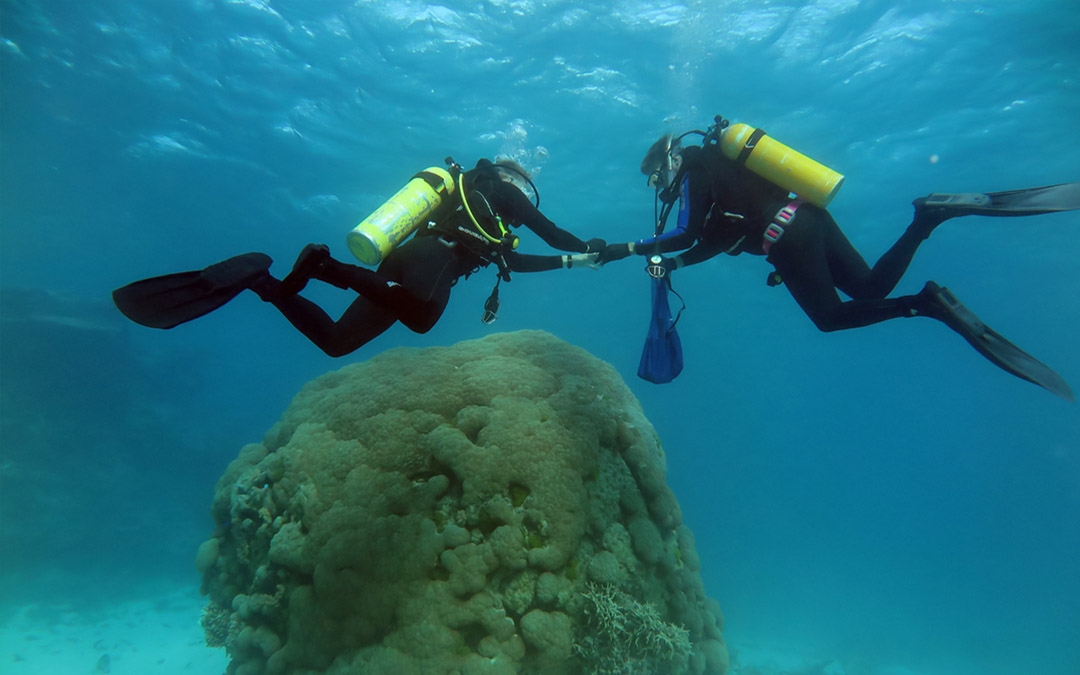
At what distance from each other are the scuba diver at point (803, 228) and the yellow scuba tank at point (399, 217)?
213 centimetres

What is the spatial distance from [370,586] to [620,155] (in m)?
20.8

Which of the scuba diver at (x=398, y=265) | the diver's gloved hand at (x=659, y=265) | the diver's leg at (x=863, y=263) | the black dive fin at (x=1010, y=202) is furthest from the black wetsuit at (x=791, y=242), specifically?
the scuba diver at (x=398, y=265)

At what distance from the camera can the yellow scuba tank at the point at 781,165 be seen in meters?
5.29

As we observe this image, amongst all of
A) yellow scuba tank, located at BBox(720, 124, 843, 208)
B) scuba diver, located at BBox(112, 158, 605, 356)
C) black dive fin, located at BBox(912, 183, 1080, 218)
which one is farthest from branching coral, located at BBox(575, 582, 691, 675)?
black dive fin, located at BBox(912, 183, 1080, 218)

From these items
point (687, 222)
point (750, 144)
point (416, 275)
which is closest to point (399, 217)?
point (416, 275)

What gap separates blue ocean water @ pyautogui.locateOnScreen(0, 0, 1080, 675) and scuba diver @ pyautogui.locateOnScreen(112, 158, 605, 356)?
40.4 feet

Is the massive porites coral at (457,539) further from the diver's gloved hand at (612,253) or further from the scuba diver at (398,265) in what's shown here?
the diver's gloved hand at (612,253)

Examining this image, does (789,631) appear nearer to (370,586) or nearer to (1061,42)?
(1061,42)

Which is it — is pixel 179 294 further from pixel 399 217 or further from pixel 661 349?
pixel 661 349

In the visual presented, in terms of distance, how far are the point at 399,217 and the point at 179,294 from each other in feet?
6.16

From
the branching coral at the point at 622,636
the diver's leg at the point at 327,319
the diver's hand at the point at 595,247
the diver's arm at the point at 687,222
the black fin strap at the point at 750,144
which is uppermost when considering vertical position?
the black fin strap at the point at 750,144

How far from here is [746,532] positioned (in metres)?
49.8

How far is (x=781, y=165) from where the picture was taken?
Answer: 5.42 meters

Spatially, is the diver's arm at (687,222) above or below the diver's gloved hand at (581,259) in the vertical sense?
above
